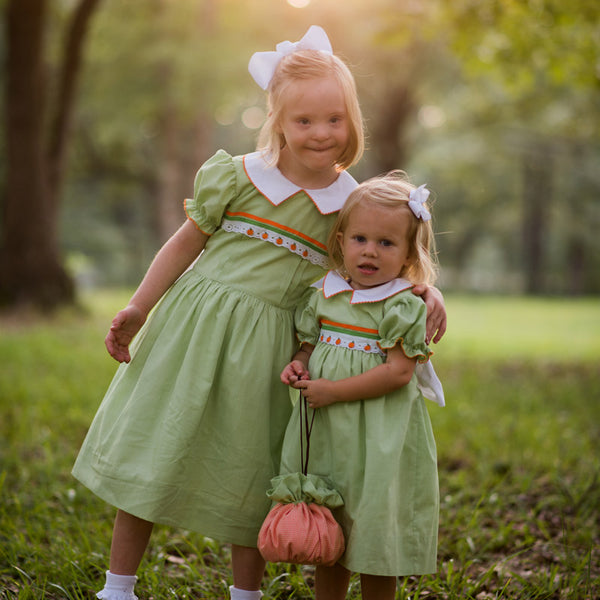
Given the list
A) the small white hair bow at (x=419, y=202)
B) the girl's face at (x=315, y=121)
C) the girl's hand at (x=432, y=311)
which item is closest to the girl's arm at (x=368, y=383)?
the girl's hand at (x=432, y=311)

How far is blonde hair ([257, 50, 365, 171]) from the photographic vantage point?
6.88 feet

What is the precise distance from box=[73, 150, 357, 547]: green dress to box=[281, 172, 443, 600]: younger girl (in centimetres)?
13

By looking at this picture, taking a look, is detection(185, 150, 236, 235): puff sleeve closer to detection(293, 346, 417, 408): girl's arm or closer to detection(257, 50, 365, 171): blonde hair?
detection(257, 50, 365, 171): blonde hair

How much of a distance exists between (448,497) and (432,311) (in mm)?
1540

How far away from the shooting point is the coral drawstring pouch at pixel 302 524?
1.83 metres

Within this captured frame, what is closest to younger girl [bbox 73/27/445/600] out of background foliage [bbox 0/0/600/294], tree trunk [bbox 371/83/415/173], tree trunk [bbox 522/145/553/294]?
background foliage [bbox 0/0/600/294]

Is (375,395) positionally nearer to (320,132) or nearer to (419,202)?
(419,202)

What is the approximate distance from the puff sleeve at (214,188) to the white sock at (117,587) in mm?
1133

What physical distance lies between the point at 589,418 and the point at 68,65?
8.17m

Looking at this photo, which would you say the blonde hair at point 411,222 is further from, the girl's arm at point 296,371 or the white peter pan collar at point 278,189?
the girl's arm at point 296,371

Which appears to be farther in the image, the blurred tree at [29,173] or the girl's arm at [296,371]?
the blurred tree at [29,173]

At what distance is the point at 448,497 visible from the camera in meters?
3.29

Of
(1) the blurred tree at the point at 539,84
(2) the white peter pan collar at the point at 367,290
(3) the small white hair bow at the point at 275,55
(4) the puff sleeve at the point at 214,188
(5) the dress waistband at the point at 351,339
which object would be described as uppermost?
(1) the blurred tree at the point at 539,84

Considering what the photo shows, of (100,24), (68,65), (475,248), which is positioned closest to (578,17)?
(68,65)
